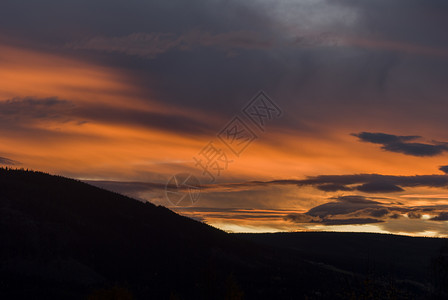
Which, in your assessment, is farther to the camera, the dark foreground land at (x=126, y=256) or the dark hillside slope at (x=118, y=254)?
the dark hillside slope at (x=118, y=254)

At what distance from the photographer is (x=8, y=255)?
384 ft

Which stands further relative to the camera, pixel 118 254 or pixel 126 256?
pixel 126 256

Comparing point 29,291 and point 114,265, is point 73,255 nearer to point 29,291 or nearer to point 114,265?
point 114,265

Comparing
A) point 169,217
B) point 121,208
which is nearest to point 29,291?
point 121,208

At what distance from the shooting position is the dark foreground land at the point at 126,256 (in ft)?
373

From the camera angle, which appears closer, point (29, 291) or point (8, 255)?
point (29, 291)

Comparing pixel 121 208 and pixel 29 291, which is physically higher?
pixel 121 208

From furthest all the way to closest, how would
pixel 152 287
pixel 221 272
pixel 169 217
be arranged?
pixel 169 217
pixel 221 272
pixel 152 287

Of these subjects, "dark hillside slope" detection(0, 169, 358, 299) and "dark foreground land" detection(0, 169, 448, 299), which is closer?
"dark foreground land" detection(0, 169, 448, 299)

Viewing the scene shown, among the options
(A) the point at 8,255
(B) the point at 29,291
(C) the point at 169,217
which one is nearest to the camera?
(B) the point at 29,291

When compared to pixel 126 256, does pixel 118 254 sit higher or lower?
higher

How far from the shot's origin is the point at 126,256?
468 feet

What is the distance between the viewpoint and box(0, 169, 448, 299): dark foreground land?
114 meters

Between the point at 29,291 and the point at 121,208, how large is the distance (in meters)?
73.3
